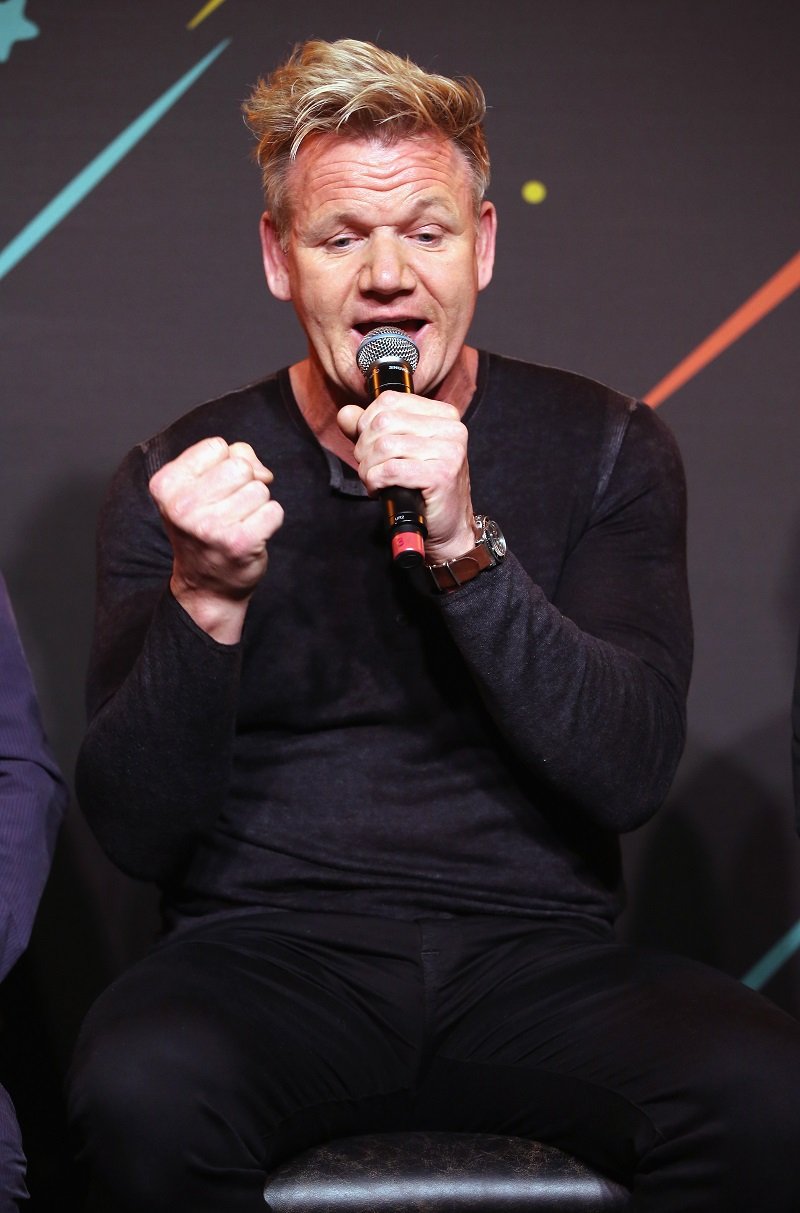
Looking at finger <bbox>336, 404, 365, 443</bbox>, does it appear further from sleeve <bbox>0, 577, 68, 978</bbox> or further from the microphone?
sleeve <bbox>0, 577, 68, 978</bbox>

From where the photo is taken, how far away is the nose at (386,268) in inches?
→ 59.5

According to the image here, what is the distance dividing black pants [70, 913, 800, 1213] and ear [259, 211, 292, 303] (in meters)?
0.72

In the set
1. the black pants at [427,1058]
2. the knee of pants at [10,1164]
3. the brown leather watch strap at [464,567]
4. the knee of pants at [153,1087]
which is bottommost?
the knee of pants at [10,1164]

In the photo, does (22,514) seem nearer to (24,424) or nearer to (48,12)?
(24,424)

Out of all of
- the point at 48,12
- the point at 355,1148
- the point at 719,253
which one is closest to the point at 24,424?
the point at 48,12

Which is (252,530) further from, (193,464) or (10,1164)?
(10,1164)

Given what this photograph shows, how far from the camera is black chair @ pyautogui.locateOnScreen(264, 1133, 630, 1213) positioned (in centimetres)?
124

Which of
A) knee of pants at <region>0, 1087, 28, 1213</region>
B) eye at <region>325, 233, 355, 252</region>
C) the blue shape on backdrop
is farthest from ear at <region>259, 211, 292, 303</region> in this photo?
knee of pants at <region>0, 1087, 28, 1213</region>

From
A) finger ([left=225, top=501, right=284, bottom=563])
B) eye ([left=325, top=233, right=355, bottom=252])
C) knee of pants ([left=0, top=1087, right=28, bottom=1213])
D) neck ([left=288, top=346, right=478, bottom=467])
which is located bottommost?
knee of pants ([left=0, top=1087, right=28, bottom=1213])

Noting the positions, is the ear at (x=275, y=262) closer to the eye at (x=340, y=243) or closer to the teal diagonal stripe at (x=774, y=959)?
the eye at (x=340, y=243)

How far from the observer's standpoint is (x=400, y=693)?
61.7 inches

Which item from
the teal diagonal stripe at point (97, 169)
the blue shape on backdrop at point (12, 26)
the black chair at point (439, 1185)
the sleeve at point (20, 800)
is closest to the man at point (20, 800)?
the sleeve at point (20, 800)

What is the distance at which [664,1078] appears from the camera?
123cm

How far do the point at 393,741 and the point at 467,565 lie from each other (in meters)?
0.30
